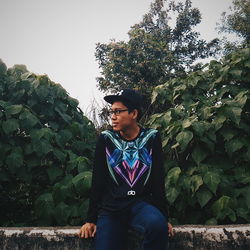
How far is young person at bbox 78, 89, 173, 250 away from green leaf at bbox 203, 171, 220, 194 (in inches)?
28.2

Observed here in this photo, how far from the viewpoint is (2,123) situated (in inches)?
128

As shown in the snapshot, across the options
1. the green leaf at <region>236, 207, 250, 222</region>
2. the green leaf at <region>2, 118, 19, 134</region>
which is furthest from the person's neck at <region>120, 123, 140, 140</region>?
the green leaf at <region>2, 118, 19, 134</region>

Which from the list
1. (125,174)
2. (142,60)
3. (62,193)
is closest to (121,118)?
(125,174)

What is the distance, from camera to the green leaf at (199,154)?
3.13 metres

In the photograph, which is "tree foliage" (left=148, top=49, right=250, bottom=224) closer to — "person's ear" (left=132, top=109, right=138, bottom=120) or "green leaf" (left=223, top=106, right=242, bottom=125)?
"green leaf" (left=223, top=106, right=242, bottom=125)

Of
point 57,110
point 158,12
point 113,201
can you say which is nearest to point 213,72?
point 57,110

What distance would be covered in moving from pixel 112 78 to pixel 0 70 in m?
15.9

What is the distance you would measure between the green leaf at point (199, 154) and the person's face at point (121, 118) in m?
1.09

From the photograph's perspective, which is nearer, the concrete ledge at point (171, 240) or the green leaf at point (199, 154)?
the concrete ledge at point (171, 240)

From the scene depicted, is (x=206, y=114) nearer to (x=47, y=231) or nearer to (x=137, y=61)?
(x=47, y=231)

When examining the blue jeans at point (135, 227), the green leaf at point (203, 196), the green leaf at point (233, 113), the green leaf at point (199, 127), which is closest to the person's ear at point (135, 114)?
the blue jeans at point (135, 227)

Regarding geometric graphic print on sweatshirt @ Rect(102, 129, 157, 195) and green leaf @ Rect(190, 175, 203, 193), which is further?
green leaf @ Rect(190, 175, 203, 193)

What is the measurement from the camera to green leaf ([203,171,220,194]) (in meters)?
2.77

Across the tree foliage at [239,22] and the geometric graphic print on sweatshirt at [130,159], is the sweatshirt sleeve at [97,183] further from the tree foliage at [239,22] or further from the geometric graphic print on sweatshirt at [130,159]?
the tree foliage at [239,22]
